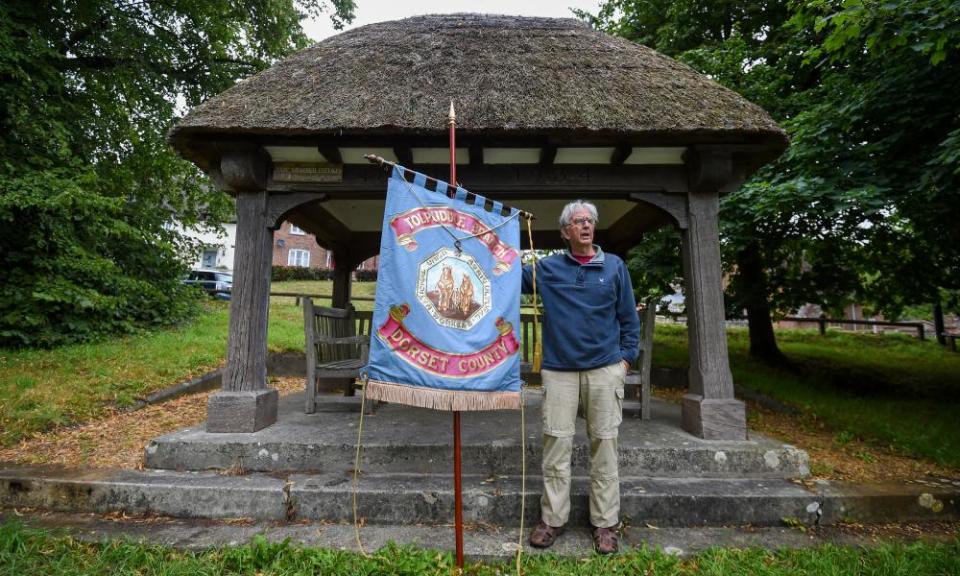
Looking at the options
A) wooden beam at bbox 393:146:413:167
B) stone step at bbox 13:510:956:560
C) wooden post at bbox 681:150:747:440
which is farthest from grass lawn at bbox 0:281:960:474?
wooden beam at bbox 393:146:413:167

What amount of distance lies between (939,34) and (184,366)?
988 cm

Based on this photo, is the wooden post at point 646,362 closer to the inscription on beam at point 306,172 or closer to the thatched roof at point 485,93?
the thatched roof at point 485,93

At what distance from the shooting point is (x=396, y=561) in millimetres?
2658

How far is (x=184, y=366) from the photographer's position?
7156mm

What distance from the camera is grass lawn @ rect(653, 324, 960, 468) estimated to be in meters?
5.13

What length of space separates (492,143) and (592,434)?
2634 mm

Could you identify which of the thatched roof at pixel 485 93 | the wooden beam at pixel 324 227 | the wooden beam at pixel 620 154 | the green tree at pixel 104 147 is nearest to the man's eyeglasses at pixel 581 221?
the thatched roof at pixel 485 93

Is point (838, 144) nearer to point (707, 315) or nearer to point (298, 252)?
point (707, 315)

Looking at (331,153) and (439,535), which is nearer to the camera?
(439,535)

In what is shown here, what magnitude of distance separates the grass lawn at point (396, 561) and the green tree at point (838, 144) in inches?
139

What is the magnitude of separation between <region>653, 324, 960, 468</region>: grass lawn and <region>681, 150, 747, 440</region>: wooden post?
1.79m

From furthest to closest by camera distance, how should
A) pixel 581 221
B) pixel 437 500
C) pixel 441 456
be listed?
pixel 441 456
pixel 437 500
pixel 581 221

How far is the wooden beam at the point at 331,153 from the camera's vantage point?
4.15m

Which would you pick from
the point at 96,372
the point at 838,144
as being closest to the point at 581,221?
the point at 838,144
